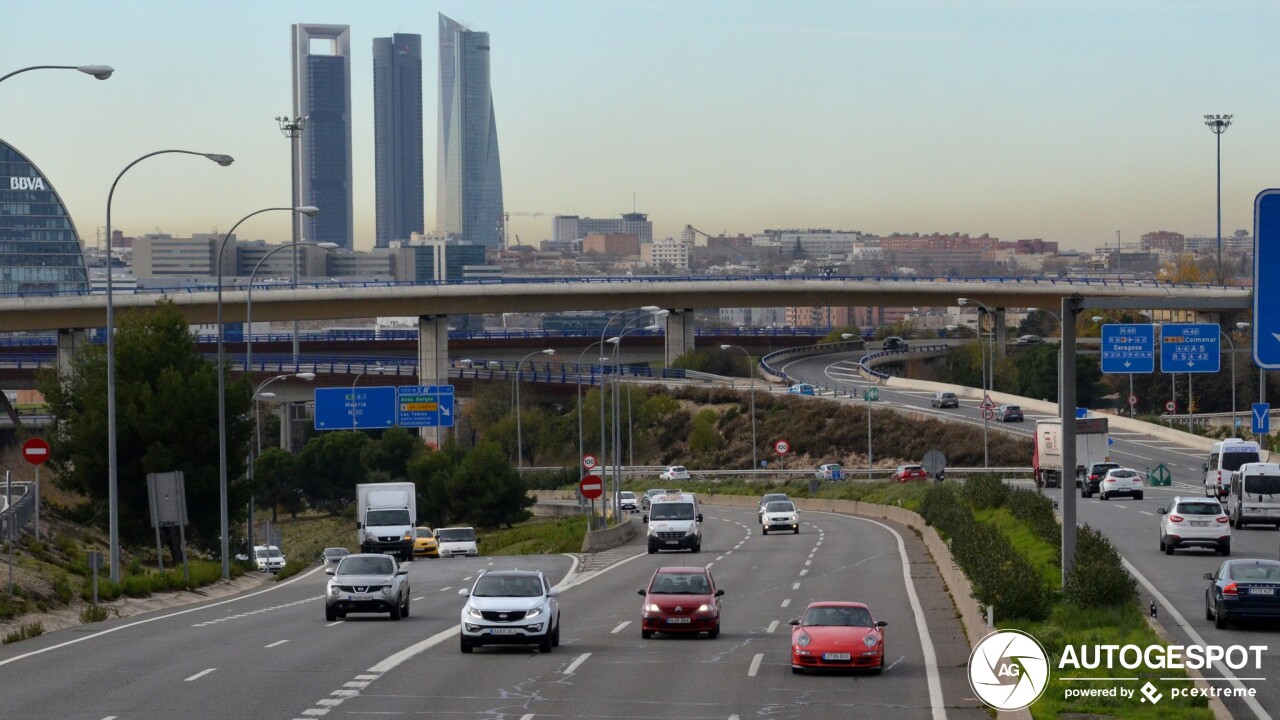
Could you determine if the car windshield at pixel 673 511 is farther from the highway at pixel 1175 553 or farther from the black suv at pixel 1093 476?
the black suv at pixel 1093 476

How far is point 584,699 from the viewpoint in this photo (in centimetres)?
2183

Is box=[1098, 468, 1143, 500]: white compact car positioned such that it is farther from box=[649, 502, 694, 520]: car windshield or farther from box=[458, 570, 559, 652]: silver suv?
box=[458, 570, 559, 652]: silver suv

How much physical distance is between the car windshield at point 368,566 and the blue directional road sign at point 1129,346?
156ft

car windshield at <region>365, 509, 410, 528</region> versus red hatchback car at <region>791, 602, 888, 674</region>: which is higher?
red hatchback car at <region>791, 602, 888, 674</region>

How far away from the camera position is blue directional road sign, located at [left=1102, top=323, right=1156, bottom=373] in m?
73.9

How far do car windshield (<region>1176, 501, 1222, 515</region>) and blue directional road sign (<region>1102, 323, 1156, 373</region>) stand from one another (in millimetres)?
30883

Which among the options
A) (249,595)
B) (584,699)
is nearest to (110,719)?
(584,699)

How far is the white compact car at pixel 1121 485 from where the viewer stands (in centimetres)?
6831

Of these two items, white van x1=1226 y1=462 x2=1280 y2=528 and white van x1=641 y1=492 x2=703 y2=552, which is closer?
white van x1=1226 y1=462 x2=1280 y2=528

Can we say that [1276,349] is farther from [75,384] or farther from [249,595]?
[75,384]

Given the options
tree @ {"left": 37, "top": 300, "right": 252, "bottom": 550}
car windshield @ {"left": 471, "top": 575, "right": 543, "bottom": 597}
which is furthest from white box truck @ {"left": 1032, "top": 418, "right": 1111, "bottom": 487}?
car windshield @ {"left": 471, "top": 575, "right": 543, "bottom": 597}

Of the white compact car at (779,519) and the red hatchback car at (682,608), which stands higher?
the red hatchback car at (682,608)

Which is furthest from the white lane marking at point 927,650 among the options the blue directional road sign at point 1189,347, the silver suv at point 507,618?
the blue directional road sign at point 1189,347

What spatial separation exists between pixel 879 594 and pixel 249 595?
17.1m
